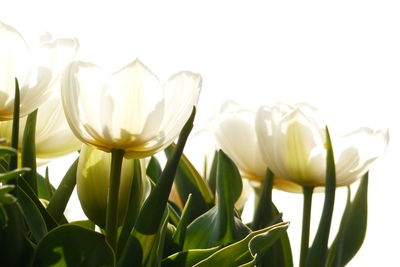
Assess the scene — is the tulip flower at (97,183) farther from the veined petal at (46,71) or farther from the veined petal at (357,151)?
the veined petal at (357,151)

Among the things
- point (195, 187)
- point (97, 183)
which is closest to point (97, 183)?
A: point (97, 183)

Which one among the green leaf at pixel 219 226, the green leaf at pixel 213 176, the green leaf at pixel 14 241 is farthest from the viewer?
the green leaf at pixel 213 176

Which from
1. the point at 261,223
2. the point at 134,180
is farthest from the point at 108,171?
the point at 261,223

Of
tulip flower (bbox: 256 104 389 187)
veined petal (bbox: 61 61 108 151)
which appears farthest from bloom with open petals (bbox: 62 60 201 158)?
tulip flower (bbox: 256 104 389 187)

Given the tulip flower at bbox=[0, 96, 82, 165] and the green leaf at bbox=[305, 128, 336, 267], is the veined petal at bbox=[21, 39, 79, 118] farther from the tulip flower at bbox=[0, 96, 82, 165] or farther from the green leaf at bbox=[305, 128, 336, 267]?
the green leaf at bbox=[305, 128, 336, 267]

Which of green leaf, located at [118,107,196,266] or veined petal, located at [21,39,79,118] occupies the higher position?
veined petal, located at [21,39,79,118]

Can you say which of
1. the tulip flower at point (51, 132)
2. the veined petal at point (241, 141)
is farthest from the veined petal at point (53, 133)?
the veined petal at point (241, 141)

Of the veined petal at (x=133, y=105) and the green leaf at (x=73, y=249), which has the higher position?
the veined petal at (x=133, y=105)
